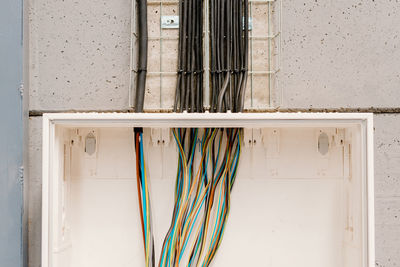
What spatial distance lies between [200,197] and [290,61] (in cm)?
48

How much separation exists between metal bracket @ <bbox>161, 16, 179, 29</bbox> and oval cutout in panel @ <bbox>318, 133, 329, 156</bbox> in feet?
1.66

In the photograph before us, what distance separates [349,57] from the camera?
97 cm

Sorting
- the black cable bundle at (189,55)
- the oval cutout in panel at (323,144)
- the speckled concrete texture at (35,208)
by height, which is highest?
the black cable bundle at (189,55)

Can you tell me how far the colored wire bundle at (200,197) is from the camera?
0.89 m

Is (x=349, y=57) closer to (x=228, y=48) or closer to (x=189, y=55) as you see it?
(x=228, y=48)

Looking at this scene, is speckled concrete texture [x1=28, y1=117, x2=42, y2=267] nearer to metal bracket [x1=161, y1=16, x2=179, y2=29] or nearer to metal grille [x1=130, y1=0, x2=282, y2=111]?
metal grille [x1=130, y1=0, x2=282, y2=111]

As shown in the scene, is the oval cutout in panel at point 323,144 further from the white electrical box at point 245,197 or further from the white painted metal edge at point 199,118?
the white painted metal edge at point 199,118

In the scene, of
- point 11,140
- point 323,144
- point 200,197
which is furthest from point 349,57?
point 11,140

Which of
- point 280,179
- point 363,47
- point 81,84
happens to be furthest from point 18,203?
point 363,47

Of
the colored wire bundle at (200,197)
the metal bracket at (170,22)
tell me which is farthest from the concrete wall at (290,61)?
the colored wire bundle at (200,197)

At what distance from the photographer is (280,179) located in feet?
2.95

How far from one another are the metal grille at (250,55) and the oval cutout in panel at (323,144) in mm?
153

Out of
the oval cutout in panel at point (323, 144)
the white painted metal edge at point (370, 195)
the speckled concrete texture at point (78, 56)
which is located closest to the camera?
the white painted metal edge at point (370, 195)

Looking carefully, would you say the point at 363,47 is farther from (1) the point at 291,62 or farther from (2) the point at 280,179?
(2) the point at 280,179
